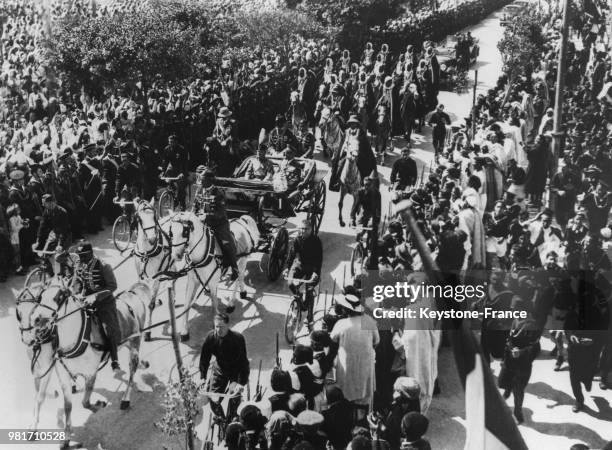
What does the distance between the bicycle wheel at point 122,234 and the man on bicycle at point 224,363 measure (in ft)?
18.7

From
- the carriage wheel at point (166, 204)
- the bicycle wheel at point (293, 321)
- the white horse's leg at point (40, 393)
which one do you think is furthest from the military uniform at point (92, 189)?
the white horse's leg at point (40, 393)

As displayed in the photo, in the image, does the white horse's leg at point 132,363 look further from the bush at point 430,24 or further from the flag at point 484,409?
the bush at point 430,24

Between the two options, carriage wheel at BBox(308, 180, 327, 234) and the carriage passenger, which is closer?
the carriage passenger

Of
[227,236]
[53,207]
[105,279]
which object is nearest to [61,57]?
A: [53,207]

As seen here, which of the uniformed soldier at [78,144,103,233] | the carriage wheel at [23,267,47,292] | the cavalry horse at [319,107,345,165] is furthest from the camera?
the cavalry horse at [319,107,345,165]

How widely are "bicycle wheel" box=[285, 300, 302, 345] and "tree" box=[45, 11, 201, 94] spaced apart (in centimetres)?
1197

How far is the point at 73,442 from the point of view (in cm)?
819

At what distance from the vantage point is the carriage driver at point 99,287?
27.3ft

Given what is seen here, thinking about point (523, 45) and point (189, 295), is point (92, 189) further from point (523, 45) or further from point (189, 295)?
point (523, 45)

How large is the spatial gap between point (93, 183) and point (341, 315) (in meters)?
7.67

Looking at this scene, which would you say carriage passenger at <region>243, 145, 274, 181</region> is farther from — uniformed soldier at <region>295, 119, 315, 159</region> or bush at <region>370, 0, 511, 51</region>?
bush at <region>370, 0, 511, 51</region>

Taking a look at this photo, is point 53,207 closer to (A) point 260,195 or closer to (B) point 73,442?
(A) point 260,195

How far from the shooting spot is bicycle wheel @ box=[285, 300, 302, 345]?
398 inches

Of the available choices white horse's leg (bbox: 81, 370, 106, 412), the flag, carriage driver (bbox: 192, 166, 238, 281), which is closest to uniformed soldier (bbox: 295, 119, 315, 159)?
carriage driver (bbox: 192, 166, 238, 281)
